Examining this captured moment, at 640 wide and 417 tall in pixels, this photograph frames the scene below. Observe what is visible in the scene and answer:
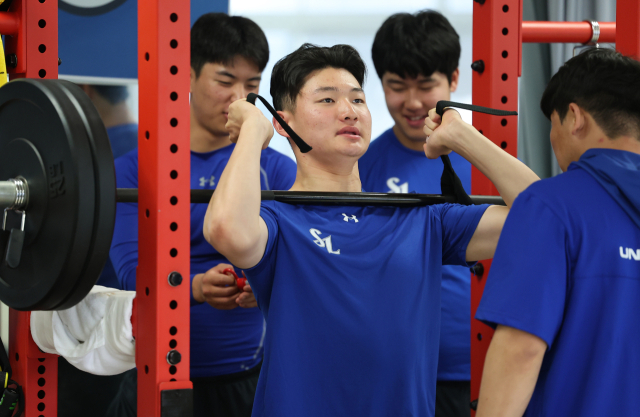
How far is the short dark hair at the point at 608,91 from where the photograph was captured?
1148 mm

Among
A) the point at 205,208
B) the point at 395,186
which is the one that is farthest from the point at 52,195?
the point at 395,186

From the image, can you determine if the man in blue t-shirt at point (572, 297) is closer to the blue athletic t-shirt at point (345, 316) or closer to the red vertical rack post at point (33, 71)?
the blue athletic t-shirt at point (345, 316)

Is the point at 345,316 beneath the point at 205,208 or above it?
beneath

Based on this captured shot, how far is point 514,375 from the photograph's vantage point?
3.58 ft

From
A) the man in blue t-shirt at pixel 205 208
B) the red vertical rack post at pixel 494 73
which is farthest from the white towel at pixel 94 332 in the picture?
the red vertical rack post at pixel 494 73

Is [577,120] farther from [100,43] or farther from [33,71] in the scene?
[100,43]

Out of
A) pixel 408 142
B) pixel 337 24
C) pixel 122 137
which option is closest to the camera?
pixel 408 142

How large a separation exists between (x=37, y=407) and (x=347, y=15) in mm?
2711

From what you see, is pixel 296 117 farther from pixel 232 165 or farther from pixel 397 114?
pixel 397 114

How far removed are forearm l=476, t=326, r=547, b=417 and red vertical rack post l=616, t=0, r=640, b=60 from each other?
0.96 metres

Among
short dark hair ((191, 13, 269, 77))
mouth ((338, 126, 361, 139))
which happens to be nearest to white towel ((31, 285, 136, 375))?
mouth ((338, 126, 361, 139))

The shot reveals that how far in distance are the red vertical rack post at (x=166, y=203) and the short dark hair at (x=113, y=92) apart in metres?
1.65

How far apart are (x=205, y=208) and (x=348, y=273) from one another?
779 millimetres

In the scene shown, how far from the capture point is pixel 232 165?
1280mm
